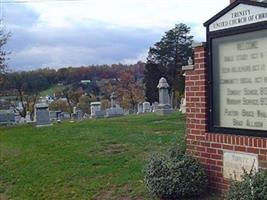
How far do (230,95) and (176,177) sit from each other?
3.99 ft

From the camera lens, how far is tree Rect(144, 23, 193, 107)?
46094mm

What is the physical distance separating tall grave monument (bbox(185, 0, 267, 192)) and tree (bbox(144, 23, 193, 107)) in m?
38.9

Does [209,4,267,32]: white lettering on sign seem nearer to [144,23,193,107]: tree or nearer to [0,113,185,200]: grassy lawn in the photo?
[0,113,185,200]: grassy lawn

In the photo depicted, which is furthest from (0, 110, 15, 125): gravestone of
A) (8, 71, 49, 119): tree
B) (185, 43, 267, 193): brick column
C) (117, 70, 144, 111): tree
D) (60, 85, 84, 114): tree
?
(185, 43, 267, 193): brick column

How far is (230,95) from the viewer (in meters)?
5.99

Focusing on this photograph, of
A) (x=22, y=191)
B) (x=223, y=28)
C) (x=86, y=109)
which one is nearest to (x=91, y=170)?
(x=22, y=191)

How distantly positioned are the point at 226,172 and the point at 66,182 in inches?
→ 125

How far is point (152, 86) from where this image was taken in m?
48.6

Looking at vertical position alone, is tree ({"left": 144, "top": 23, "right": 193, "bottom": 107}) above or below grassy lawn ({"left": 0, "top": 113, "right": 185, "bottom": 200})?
above

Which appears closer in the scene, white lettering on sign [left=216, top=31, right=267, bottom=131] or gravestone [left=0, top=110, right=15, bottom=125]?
white lettering on sign [left=216, top=31, right=267, bottom=131]

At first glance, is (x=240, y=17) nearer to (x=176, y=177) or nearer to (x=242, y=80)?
(x=242, y=80)

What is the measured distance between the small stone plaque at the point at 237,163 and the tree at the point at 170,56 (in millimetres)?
39288

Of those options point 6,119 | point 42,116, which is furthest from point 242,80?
point 6,119

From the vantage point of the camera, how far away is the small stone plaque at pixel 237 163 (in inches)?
220
